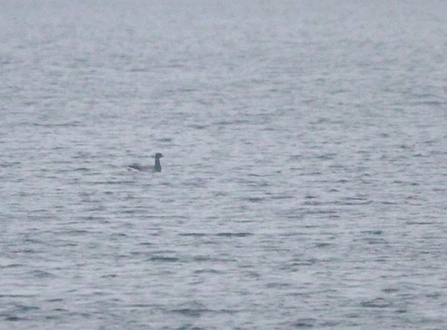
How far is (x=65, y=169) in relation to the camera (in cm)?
4050

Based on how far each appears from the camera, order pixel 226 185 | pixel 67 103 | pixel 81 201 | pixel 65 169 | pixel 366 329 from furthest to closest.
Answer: pixel 67 103, pixel 65 169, pixel 226 185, pixel 81 201, pixel 366 329

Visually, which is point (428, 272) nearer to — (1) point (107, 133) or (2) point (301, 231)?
(2) point (301, 231)

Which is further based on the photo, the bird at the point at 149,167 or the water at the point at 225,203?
the bird at the point at 149,167

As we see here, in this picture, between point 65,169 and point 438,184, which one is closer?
point 438,184

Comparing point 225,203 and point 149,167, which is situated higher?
point 149,167

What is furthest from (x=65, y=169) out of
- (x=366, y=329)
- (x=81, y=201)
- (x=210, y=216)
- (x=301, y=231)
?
(x=366, y=329)

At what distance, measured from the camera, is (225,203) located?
35531 millimetres

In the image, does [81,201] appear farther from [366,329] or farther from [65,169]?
[366,329]

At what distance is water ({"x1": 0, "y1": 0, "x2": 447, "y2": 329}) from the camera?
26.5 metres

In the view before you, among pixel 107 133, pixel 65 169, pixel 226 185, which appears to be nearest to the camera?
pixel 226 185

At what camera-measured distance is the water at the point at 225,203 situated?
86.8 feet

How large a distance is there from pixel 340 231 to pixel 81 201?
7266 mm

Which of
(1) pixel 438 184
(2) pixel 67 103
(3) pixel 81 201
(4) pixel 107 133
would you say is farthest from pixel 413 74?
(3) pixel 81 201

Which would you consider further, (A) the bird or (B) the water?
(A) the bird
